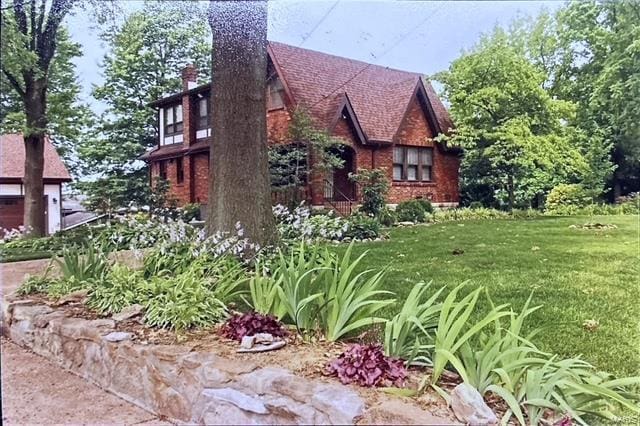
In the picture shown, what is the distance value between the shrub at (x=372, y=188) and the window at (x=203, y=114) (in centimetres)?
68

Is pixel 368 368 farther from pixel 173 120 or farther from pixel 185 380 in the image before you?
pixel 173 120

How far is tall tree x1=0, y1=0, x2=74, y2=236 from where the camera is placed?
167 cm

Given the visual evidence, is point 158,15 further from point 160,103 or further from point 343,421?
point 343,421

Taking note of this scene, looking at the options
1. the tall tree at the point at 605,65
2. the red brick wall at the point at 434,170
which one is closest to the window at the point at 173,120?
the red brick wall at the point at 434,170

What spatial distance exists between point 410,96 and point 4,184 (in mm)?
1644

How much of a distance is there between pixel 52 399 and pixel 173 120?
112 cm

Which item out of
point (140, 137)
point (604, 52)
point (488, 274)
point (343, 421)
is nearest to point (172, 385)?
point (343, 421)

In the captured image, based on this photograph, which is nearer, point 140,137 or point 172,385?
point 172,385

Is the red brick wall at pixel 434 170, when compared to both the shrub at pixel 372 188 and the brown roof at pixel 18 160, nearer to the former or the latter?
the shrub at pixel 372 188

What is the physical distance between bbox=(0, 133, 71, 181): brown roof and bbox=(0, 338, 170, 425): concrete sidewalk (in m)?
0.64

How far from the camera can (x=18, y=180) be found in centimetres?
177

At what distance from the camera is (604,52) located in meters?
2.10

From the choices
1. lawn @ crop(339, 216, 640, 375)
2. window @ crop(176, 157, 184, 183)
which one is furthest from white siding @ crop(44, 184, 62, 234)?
lawn @ crop(339, 216, 640, 375)

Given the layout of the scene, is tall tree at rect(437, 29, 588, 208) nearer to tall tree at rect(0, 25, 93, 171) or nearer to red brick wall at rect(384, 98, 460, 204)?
red brick wall at rect(384, 98, 460, 204)
